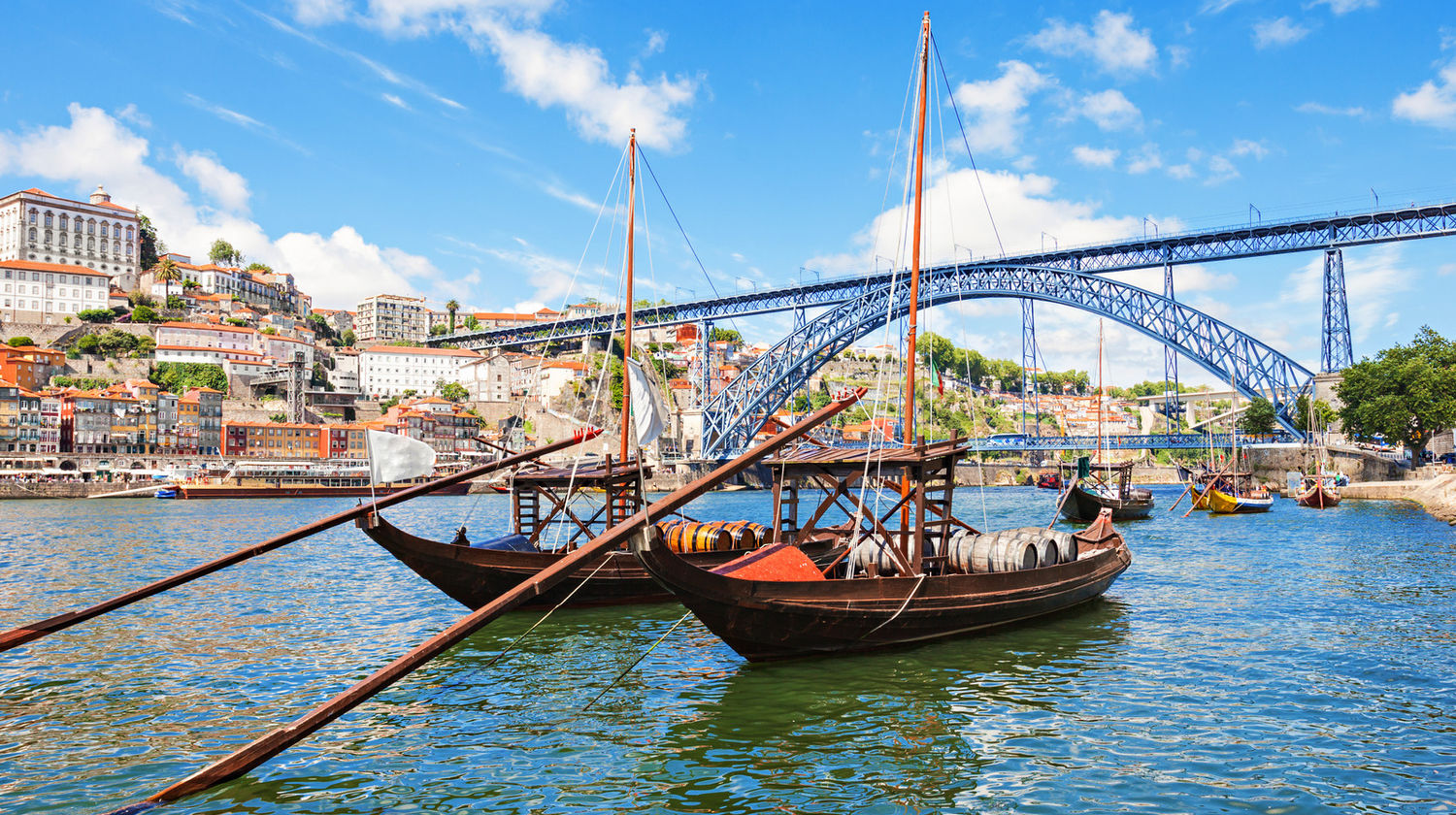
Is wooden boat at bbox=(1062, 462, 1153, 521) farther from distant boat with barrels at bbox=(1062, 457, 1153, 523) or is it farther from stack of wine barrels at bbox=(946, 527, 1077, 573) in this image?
stack of wine barrels at bbox=(946, 527, 1077, 573)

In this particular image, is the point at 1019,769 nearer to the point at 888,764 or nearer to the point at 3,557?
the point at 888,764

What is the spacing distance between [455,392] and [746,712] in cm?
10805

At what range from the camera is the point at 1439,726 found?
8961mm

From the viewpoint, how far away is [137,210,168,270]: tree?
116688mm

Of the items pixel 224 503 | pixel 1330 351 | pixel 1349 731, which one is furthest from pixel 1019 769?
pixel 1330 351

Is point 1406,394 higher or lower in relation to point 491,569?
higher

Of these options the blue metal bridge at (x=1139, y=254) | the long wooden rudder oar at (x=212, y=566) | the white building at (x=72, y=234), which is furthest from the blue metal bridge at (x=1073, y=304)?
the white building at (x=72, y=234)

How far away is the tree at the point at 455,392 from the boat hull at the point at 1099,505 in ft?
273

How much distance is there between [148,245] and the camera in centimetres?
11888

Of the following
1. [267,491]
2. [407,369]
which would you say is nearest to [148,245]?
[407,369]

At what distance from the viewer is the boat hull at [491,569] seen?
14.1 meters

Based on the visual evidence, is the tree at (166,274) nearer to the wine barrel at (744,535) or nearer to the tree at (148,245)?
the tree at (148,245)

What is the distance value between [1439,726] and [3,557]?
31.5 metres

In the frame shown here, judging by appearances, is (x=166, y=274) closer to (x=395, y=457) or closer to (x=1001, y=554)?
(x=395, y=457)
